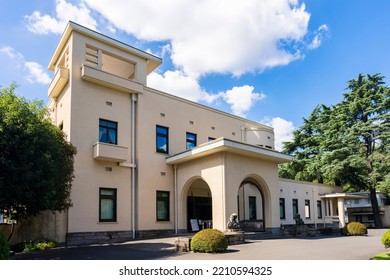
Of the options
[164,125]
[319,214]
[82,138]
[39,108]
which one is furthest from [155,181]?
[319,214]

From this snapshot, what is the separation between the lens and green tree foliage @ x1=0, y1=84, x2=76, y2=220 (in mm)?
11383

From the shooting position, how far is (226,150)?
53.1 ft

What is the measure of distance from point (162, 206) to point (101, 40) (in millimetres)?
9131

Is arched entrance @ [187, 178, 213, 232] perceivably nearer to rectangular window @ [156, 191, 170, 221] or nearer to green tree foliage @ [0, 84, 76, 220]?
rectangular window @ [156, 191, 170, 221]

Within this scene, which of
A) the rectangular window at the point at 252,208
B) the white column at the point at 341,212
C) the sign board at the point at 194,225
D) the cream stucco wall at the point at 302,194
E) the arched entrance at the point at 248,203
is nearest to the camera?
the sign board at the point at 194,225

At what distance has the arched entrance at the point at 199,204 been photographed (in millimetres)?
19703

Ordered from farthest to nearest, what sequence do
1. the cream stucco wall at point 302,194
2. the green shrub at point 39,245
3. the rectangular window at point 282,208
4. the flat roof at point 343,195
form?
the flat roof at point 343,195 → the cream stucco wall at point 302,194 → the rectangular window at point 282,208 → the green shrub at point 39,245

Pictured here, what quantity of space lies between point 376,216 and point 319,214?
4.29 meters

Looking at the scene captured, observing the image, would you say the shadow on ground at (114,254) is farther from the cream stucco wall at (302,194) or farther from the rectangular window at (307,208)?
the rectangular window at (307,208)

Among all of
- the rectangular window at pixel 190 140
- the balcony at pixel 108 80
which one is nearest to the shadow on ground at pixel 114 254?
the balcony at pixel 108 80

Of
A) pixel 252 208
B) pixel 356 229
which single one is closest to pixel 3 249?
pixel 356 229

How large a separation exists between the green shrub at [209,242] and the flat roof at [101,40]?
1121cm

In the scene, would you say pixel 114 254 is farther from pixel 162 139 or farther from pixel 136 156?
pixel 162 139

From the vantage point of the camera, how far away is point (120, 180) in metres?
17.2
